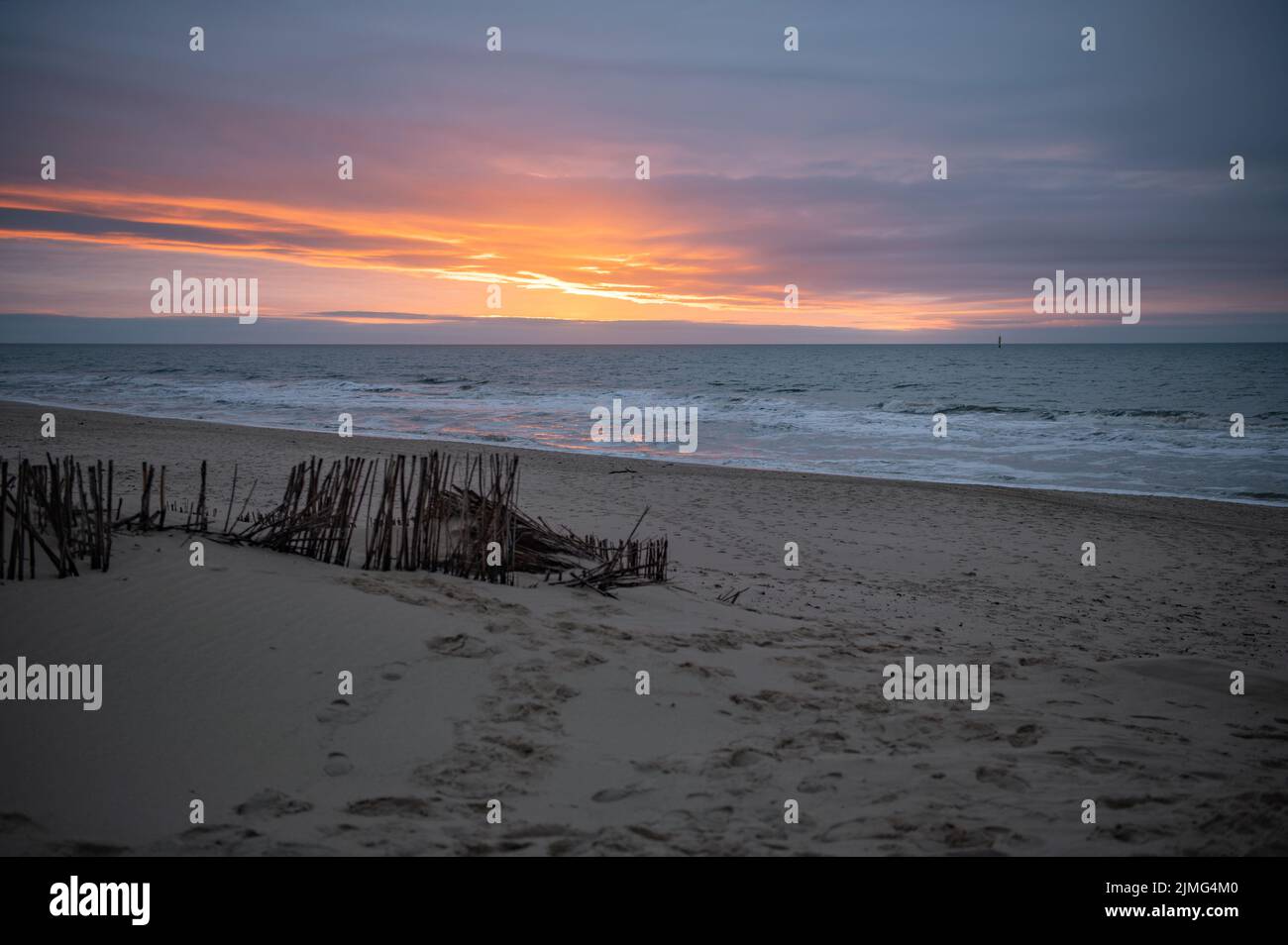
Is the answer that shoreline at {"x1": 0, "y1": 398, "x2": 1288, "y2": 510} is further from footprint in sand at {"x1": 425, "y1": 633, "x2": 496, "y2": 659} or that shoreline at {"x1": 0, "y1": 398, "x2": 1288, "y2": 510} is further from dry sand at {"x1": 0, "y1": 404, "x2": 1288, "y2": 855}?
footprint in sand at {"x1": 425, "y1": 633, "x2": 496, "y2": 659}

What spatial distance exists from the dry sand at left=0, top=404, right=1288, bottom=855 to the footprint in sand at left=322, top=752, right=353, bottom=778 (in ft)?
0.05

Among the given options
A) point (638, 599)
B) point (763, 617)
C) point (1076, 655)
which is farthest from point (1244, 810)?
point (638, 599)

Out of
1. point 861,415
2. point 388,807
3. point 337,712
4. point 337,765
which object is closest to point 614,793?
point 388,807

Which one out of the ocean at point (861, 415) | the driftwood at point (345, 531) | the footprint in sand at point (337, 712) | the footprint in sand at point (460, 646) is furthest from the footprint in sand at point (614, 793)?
the ocean at point (861, 415)

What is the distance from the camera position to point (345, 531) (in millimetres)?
5551

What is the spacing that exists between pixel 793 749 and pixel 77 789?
2966 mm

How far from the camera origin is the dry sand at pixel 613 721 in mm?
2818

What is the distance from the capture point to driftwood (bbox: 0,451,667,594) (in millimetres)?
4477

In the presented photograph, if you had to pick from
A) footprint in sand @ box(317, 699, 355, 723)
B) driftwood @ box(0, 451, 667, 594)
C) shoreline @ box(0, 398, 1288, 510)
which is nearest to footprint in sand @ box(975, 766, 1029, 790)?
footprint in sand @ box(317, 699, 355, 723)

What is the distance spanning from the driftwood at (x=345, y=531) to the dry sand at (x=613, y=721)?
215 millimetres

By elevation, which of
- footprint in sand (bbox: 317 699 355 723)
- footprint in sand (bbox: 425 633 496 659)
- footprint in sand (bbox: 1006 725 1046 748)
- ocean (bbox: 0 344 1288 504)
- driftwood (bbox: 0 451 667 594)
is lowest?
footprint in sand (bbox: 1006 725 1046 748)

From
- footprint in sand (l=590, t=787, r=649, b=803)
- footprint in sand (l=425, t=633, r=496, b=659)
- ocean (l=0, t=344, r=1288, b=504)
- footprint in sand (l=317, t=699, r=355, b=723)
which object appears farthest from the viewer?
ocean (l=0, t=344, r=1288, b=504)

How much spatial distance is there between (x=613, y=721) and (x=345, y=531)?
9.13ft

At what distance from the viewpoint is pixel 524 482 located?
509 inches
